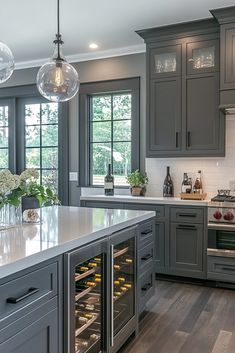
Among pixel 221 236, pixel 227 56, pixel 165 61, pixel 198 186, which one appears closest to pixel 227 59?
pixel 227 56

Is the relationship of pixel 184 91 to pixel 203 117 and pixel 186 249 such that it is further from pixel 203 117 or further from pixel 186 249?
pixel 186 249

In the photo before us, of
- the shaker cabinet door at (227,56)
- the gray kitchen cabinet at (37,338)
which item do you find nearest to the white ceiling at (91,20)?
the shaker cabinet door at (227,56)

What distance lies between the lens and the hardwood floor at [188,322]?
2504mm

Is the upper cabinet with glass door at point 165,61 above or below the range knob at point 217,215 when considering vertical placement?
above

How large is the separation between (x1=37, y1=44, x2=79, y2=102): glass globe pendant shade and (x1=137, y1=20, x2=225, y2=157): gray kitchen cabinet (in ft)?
5.25

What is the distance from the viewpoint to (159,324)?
2842mm

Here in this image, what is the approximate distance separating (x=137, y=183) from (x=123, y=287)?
6.81ft

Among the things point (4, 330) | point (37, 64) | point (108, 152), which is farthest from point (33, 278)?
point (37, 64)

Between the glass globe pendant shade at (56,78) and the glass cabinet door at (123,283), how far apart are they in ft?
4.35

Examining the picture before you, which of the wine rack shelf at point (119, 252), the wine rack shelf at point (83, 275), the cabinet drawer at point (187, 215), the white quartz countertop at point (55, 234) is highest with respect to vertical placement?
the white quartz countertop at point (55, 234)

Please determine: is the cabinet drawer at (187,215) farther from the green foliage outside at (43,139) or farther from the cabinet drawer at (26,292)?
→ the cabinet drawer at (26,292)

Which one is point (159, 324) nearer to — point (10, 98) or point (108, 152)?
point (108, 152)

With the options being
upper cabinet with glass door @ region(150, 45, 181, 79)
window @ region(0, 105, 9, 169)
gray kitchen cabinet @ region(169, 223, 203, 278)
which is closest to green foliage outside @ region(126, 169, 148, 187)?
gray kitchen cabinet @ region(169, 223, 203, 278)

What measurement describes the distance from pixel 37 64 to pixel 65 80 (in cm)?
284
